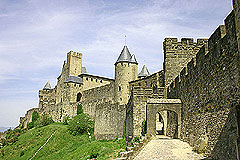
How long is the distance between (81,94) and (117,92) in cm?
1319

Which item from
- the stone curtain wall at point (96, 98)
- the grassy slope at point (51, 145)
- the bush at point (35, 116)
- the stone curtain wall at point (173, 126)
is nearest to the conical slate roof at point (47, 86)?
the bush at point (35, 116)

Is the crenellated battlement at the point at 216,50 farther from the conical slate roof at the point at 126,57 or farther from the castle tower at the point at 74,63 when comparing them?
the castle tower at the point at 74,63

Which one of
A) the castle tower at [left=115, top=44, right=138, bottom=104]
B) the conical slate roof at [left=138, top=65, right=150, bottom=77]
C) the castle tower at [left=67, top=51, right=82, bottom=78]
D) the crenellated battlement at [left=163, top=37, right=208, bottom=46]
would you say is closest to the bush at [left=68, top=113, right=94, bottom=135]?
the castle tower at [left=115, top=44, right=138, bottom=104]

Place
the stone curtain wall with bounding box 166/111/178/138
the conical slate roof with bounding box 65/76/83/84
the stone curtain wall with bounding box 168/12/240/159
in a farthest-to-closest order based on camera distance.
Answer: the conical slate roof with bounding box 65/76/83/84 < the stone curtain wall with bounding box 166/111/178/138 < the stone curtain wall with bounding box 168/12/240/159

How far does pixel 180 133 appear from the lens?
14.5 metres

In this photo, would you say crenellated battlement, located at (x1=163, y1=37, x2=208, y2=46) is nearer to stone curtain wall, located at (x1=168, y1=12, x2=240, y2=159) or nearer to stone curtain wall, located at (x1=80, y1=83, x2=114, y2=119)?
stone curtain wall, located at (x1=168, y1=12, x2=240, y2=159)

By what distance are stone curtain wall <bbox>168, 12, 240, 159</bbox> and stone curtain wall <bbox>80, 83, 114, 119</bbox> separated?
25.4 m

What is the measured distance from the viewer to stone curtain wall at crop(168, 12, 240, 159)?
760cm

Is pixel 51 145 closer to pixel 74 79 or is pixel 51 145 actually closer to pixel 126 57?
pixel 126 57

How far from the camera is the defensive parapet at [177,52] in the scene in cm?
1830

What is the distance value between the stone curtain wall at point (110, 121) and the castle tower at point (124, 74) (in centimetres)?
553

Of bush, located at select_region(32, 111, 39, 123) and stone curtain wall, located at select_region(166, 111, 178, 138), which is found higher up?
stone curtain wall, located at select_region(166, 111, 178, 138)

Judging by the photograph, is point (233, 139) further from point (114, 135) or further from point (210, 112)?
point (114, 135)

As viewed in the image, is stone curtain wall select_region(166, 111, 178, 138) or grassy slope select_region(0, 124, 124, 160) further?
grassy slope select_region(0, 124, 124, 160)
